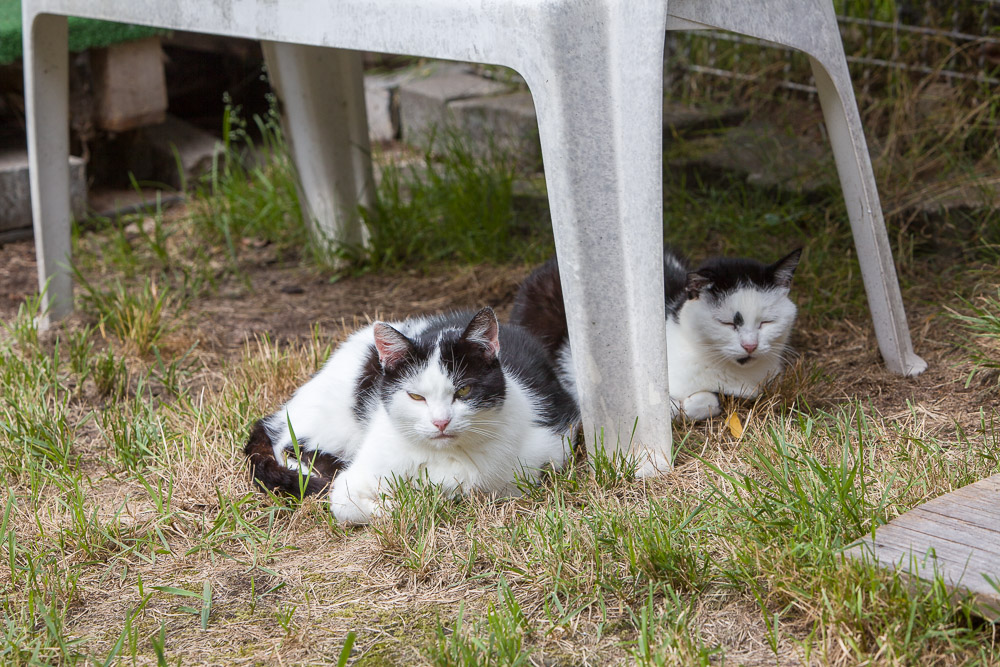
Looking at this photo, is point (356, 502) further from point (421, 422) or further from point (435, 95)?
point (435, 95)

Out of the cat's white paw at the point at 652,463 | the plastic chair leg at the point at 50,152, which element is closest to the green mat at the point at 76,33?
the plastic chair leg at the point at 50,152

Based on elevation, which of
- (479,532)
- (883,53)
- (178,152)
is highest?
(883,53)

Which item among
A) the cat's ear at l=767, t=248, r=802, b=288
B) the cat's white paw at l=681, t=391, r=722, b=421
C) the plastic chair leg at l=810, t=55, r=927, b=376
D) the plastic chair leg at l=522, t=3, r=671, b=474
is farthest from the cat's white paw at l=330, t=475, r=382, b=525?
the plastic chair leg at l=810, t=55, r=927, b=376

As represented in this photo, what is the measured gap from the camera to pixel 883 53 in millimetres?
3734

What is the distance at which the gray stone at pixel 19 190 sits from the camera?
12.4 feet

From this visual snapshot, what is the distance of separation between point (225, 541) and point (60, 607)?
31 centimetres

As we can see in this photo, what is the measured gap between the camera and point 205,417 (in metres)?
2.22

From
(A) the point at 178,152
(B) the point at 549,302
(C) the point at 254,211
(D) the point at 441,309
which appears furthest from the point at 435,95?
(B) the point at 549,302

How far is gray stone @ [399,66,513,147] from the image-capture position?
4.59 metres

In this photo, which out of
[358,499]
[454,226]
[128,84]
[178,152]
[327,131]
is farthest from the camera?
[178,152]

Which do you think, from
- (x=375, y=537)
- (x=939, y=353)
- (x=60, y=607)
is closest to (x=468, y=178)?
(x=939, y=353)

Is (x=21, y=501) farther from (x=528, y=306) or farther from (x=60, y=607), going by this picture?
(x=528, y=306)

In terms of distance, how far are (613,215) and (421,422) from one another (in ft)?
1.75

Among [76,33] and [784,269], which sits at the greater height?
[76,33]
